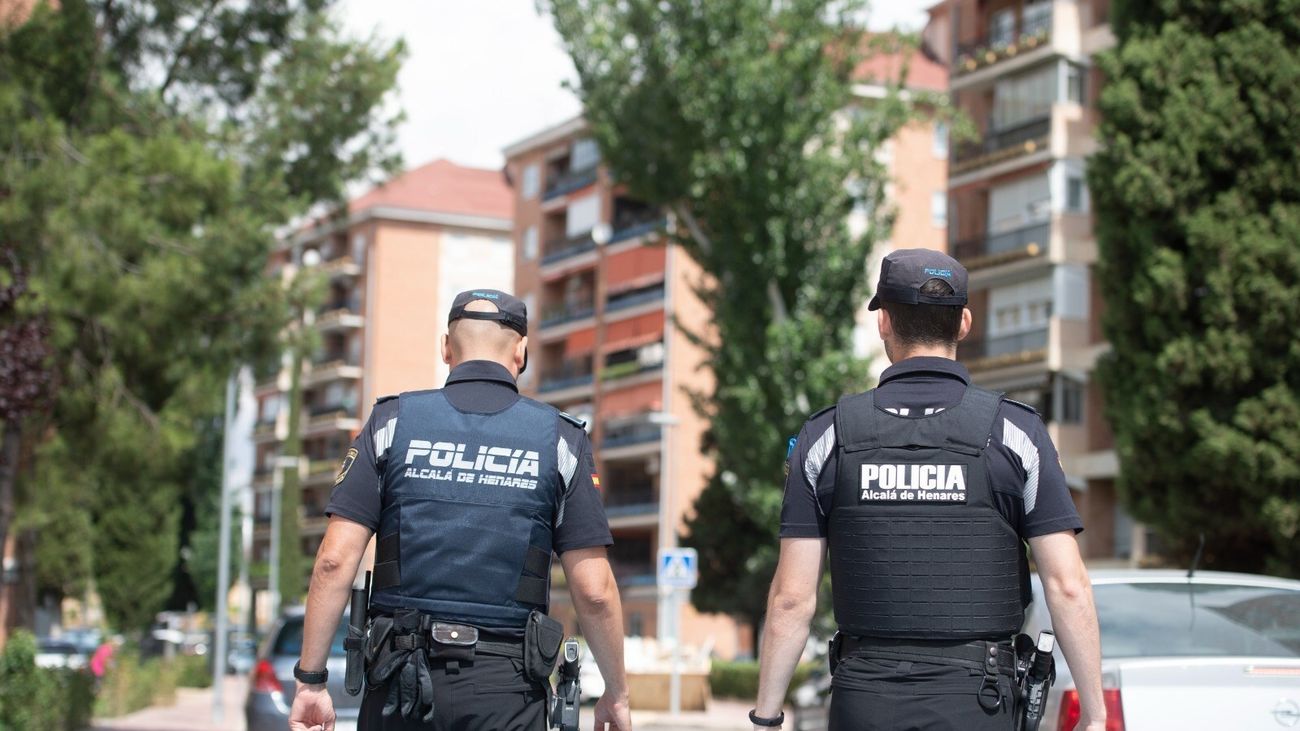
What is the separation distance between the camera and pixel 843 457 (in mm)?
5012

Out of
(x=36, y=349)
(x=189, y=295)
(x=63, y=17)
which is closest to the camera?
(x=36, y=349)

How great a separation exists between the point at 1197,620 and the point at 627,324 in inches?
2746

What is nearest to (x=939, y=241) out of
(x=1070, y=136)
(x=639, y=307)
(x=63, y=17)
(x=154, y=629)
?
(x=639, y=307)

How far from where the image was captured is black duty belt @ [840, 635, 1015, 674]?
478 centimetres

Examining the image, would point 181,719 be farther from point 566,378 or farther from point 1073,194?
point 566,378

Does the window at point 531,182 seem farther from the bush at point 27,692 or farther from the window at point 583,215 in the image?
the bush at point 27,692

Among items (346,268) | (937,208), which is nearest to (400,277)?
(346,268)

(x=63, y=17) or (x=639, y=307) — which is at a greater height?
(x=639, y=307)

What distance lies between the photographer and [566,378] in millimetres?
82688

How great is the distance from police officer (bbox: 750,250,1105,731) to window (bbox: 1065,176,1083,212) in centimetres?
4675

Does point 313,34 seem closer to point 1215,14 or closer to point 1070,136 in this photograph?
point 1215,14

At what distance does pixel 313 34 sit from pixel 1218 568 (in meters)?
15.3

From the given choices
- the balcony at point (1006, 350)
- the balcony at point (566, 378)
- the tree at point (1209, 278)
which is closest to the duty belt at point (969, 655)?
the tree at point (1209, 278)

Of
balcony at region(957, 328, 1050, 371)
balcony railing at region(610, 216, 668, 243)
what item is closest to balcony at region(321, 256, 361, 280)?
balcony railing at region(610, 216, 668, 243)
